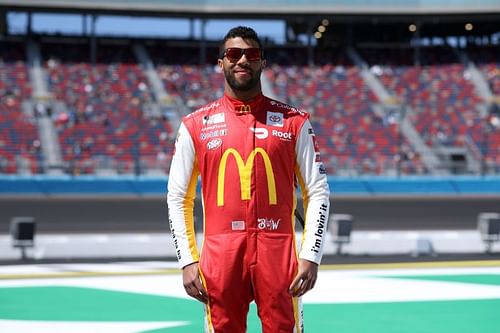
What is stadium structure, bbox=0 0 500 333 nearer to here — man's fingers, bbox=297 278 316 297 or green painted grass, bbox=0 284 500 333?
green painted grass, bbox=0 284 500 333

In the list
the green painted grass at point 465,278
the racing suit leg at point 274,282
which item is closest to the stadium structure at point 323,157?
the green painted grass at point 465,278

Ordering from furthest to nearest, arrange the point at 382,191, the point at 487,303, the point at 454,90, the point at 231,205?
the point at 454,90
the point at 382,191
the point at 487,303
the point at 231,205

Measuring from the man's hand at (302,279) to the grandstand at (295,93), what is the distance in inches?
922

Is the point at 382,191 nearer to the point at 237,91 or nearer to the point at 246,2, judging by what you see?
the point at 246,2

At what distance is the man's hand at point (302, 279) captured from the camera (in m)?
3.80

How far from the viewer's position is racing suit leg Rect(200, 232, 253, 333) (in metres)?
3.83

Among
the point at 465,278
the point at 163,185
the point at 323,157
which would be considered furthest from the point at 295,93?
the point at 465,278

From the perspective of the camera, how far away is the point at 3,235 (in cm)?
1672

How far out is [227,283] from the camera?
3.82 meters

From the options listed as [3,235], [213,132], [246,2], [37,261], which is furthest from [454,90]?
[213,132]

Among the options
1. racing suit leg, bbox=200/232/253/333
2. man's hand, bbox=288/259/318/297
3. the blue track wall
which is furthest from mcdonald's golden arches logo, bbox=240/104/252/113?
the blue track wall

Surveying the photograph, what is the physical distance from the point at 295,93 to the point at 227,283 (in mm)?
32612

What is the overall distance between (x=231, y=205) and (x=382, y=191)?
985 inches

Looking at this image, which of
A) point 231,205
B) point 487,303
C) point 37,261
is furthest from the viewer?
point 37,261
